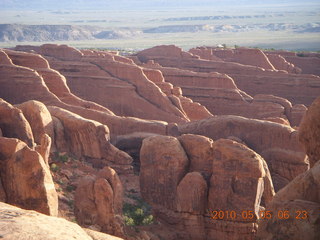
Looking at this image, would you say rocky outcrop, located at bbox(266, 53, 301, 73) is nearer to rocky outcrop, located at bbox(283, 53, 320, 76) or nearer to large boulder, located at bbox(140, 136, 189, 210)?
rocky outcrop, located at bbox(283, 53, 320, 76)

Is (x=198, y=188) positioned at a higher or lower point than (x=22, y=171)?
lower

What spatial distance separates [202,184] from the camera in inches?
866

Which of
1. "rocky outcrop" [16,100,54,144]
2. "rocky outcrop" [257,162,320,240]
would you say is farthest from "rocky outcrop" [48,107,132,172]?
"rocky outcrop" [257,162,320,240]

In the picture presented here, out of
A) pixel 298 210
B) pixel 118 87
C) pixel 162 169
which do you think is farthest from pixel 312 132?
pixel 118 87

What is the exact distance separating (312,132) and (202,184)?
6.59 meters

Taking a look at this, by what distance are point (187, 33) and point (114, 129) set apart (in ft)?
560

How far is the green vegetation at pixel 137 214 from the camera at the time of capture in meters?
22.2

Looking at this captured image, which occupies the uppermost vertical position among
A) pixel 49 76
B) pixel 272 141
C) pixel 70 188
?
pixel 49 76

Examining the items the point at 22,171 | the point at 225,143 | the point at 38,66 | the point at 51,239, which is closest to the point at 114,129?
the point at 38,66

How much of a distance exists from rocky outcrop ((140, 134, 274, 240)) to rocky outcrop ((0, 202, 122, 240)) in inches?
374

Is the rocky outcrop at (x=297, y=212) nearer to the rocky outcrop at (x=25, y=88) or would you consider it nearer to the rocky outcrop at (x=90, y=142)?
the rocky outcrop at (x=90, y=142)

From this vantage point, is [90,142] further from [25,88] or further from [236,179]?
[236,179]

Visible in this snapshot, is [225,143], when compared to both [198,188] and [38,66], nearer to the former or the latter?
[198,188]

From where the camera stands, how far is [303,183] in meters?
13.8
